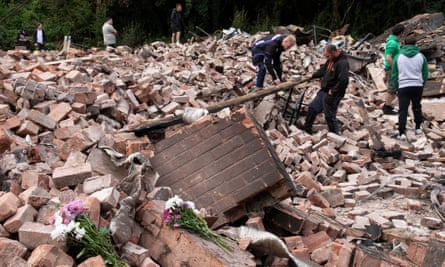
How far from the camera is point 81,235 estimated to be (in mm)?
2756

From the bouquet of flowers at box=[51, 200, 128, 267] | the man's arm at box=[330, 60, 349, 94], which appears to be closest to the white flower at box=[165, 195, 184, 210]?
the bouquet of flowers at box=[51, 200, 128, 267]

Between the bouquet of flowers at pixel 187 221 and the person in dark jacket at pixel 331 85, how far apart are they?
4479 millimetres

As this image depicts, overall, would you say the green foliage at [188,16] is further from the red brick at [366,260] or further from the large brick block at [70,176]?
the red brick at [366,260]

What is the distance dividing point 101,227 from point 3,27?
1868cm

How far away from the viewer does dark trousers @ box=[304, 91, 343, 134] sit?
7.24 metres

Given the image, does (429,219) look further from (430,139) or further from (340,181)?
(430,139)

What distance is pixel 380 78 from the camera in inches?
464

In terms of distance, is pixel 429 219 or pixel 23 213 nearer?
pixel 23 213

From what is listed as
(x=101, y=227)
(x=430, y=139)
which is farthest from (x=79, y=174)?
(x=430, y=139)

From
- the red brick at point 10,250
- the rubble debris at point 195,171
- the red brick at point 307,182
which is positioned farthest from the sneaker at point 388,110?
the red brick at point 10,250

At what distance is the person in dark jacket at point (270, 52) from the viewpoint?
7766mm

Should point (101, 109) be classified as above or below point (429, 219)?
above

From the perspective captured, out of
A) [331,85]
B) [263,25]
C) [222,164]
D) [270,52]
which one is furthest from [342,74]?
[263,25]

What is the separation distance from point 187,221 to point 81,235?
75cm
